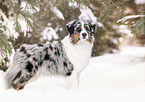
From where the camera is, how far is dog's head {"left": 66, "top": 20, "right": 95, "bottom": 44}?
3.44 metres

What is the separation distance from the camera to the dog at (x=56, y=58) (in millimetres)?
3260

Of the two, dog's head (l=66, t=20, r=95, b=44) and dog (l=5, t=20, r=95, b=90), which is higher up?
dog's head (l=66, t=20, r=95, b=44)

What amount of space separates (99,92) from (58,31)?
4.86 metres

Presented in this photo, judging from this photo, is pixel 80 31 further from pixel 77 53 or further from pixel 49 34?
pixel 49 34

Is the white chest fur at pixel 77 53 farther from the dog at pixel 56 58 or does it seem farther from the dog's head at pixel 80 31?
the dog's head at pixel 80 31

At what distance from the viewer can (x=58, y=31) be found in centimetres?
753

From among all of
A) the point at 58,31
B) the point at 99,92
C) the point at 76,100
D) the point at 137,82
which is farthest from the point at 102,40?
the point at 76,100

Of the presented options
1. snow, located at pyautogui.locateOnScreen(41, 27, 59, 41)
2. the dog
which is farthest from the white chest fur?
snow, located at pyautogui.locateOnScreen(41, 27, 59, 41)

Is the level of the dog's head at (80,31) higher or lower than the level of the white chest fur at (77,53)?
higher

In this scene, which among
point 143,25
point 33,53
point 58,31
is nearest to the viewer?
point 143,25

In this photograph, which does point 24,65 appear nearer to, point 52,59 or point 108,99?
point 52,59

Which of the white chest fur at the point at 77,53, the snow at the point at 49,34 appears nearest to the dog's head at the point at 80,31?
the white chest fur at the point at 77,53

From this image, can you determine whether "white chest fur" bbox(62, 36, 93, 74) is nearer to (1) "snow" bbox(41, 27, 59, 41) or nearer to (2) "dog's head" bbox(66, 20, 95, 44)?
(2) "dog's head" bbox(66, 20, 95, 44)

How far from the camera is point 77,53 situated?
363cm
